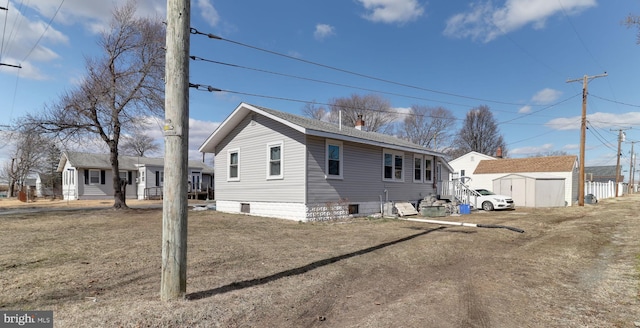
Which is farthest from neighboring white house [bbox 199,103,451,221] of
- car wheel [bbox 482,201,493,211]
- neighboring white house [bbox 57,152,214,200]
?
neighboring white house [bbox 57,152,214,200]

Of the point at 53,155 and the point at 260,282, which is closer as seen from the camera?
the point at 260,282

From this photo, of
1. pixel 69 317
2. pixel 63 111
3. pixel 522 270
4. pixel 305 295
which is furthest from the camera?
pixel 63 111

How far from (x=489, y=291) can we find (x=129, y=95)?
17554 millimetres

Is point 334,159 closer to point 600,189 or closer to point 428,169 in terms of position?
point 428,169

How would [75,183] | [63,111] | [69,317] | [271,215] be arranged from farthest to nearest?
[75,183], [63,111], [271,215], [69,317]

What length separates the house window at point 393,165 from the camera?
1742 cm

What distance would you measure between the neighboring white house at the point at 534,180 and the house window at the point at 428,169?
33.6ft

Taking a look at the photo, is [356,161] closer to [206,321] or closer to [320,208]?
[320,208]

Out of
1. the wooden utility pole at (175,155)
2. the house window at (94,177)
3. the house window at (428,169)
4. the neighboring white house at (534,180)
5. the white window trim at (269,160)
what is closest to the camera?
the wooden utility pole at (175,155)

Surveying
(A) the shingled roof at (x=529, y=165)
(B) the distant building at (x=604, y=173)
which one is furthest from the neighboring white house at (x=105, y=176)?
(B) the distant building at (x=604, y=173)

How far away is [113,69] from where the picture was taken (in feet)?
55.9

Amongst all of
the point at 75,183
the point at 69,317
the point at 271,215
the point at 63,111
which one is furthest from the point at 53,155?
the point at 69,317
